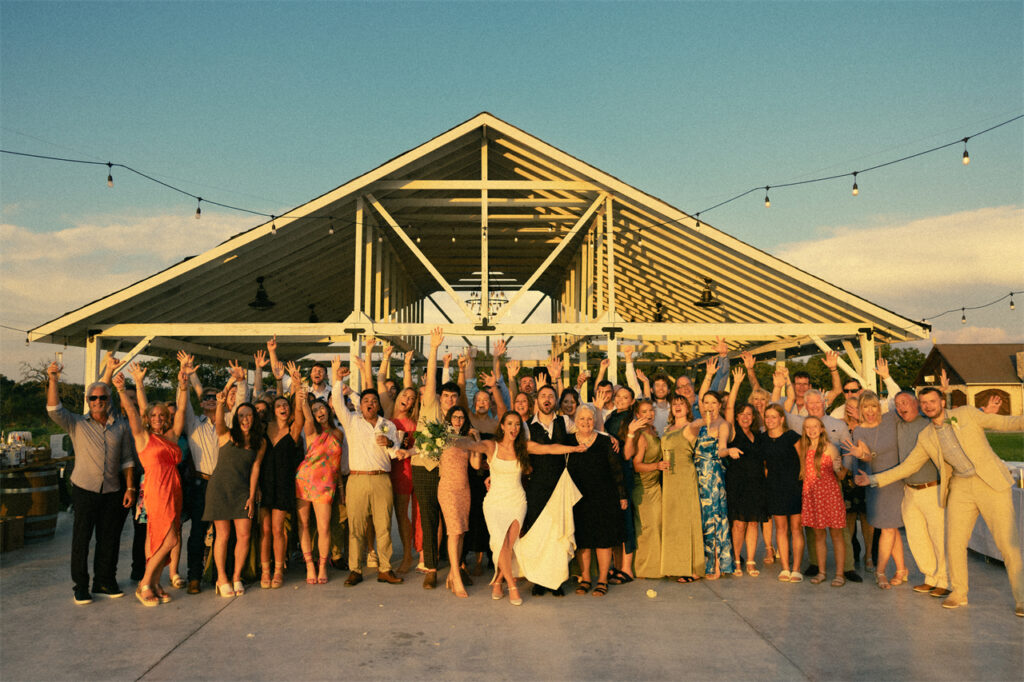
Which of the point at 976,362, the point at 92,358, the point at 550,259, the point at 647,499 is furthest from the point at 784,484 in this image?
the point at 976,362

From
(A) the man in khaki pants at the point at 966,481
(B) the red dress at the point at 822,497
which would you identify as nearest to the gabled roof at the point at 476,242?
(B) the red dress at the point at 822,497

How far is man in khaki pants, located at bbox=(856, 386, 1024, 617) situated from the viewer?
5.20m

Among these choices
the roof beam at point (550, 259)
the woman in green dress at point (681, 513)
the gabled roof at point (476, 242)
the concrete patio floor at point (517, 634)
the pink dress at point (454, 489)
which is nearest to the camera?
the concrete patio floor at point (517, 634)

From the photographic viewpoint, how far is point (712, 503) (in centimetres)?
620

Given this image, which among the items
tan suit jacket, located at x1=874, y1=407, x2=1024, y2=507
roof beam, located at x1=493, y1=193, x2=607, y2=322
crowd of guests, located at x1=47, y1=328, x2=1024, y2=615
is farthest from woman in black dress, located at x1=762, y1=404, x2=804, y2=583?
roof beam, located at x1=493, y1=193, x2=607, y2=322

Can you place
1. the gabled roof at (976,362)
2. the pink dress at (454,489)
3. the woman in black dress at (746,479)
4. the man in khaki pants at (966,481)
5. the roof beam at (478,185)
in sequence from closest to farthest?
the man in khaki pants at (966,481), the pink dress at (454,489), the woman in black dress at (746,479), the roof beam at (478,185), the gabled roof at (976,362)

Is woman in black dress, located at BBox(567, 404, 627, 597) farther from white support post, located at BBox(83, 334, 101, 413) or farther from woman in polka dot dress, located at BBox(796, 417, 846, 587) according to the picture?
white support post, located at BBox(83, 334, 101, 413)

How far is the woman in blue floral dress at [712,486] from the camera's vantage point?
20.4 ft

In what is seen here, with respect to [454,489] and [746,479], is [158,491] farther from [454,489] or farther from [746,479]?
[746,479]

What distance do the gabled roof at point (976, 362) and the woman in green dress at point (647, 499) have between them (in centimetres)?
5228

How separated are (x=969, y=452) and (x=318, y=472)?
5.20m

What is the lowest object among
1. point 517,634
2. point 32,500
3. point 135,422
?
point 517,634

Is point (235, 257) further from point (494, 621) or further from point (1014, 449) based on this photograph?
point (1014, 449)

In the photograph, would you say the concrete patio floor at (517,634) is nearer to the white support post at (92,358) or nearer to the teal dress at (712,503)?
the teal dress at (712,503)
